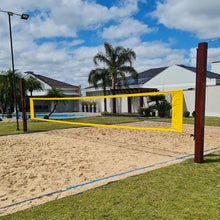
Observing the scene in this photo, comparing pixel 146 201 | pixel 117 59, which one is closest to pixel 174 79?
pixel 117 59

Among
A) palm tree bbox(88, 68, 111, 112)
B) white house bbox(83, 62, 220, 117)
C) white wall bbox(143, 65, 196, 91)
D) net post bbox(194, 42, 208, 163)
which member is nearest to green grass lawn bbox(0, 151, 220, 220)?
net post bbox(194, 42, 208, 163)

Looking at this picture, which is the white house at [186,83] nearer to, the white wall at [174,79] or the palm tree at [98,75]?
the white wall at [174,79]

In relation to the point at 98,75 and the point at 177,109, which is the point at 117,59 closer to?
the point at 98,75

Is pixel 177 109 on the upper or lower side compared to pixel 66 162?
upper

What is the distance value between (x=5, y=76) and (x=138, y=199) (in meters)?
21.4

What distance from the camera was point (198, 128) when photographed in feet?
15.4

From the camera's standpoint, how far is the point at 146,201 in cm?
300

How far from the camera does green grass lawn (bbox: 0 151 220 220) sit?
2.68m

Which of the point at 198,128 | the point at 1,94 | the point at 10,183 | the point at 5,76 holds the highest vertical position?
the point at 5,76

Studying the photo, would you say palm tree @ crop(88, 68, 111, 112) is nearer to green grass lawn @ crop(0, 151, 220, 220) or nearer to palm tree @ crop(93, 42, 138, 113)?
palm tree @ crop(93, 42, 138, 113)

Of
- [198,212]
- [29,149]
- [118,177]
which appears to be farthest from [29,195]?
[29,149]

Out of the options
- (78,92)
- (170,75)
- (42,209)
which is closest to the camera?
(42,209)

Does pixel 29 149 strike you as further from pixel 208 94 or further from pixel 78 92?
pixel 78 92

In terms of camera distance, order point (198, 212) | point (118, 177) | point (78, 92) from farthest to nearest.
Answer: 1. point (78, 92)
2. point (118, 177)
3. point (198, 212)
